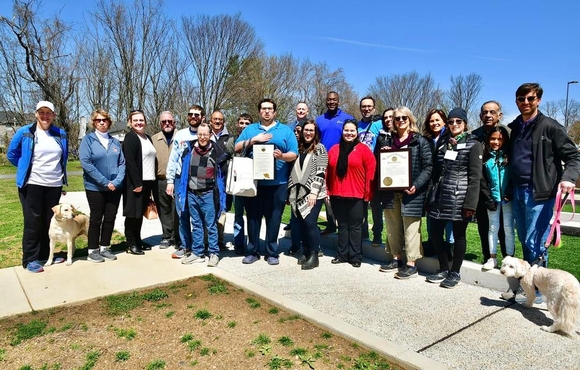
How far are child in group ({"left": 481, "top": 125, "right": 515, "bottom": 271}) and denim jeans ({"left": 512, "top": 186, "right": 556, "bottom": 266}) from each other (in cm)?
25

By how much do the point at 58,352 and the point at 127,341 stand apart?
529mm

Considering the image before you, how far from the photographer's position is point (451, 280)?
184 inches

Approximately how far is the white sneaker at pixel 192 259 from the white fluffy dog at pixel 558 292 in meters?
4.11

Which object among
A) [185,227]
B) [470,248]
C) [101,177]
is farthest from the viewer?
[470,248]


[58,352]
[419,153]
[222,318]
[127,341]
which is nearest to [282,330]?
[222,318]

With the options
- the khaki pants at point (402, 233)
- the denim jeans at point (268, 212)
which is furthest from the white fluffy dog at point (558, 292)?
the denim jeans at point (268, 212)

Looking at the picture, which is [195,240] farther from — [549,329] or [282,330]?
[549,329]

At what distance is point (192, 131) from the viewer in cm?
596

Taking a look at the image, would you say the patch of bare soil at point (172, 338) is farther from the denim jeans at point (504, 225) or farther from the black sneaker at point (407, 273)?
the denim jeans at point (504, 225)

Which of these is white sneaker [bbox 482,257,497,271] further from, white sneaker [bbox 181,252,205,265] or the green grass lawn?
white sneaker [bbox 181,252,205,265]

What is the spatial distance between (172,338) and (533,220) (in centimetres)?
374

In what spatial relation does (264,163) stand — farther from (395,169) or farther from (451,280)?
(451,280)

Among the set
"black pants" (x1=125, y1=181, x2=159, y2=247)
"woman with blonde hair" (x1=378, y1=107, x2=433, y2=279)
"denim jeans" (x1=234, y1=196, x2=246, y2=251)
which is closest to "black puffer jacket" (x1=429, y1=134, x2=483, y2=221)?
"woman with blonde hair" (x1=378, y1=107, x2=433, y2=279)

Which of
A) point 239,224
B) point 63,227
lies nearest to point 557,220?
point 239,224
